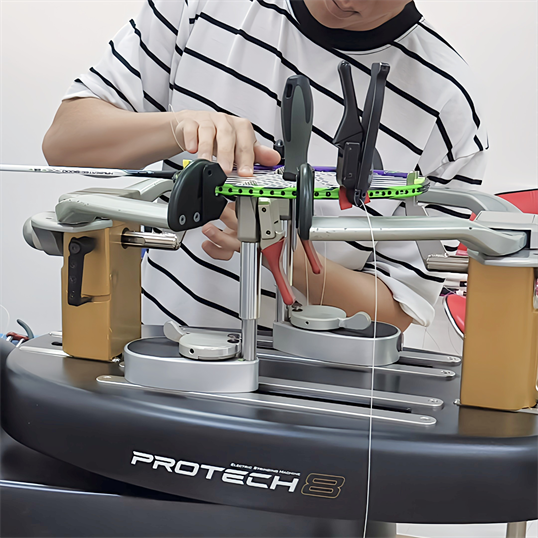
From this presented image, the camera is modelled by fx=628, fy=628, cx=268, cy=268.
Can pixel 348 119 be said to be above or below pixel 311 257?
above

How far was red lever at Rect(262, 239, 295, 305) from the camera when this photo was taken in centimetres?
62

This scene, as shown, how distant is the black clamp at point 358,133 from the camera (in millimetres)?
488

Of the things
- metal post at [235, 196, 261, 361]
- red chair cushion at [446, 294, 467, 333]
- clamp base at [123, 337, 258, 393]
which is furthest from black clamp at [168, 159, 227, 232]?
red chair cushion at [446, 294, 467, 333]

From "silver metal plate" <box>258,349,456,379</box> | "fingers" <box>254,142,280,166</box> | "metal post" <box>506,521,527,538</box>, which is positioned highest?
"fingers" <box>254,142,280,166</box>

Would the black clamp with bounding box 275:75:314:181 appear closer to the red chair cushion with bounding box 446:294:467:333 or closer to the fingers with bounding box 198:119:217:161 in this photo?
the fingers with bounding box 198:119:217:161

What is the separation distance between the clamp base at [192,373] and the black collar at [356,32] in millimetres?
497

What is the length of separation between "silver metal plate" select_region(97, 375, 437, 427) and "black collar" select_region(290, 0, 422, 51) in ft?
1.71

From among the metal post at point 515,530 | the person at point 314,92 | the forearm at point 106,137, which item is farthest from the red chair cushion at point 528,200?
the forearm at point 106,137

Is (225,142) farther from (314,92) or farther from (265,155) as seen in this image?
(314,92)

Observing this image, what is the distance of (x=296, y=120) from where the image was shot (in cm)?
53

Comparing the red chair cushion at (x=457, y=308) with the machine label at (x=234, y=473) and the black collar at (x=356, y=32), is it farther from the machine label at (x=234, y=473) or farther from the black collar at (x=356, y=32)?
the machine label at (x=234, y=473)

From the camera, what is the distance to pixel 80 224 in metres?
0.60

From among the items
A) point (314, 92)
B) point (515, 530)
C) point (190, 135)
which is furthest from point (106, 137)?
point (515, 530)

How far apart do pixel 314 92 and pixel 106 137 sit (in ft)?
0.98
